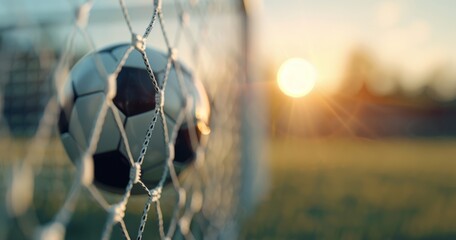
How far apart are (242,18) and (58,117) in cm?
250

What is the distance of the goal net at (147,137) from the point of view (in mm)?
1003

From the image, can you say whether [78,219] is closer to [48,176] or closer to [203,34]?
[203,34]

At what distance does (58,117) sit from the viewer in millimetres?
1487

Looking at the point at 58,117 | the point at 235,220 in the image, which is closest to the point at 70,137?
the point at 58,117

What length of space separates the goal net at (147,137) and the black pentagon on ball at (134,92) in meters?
0.02

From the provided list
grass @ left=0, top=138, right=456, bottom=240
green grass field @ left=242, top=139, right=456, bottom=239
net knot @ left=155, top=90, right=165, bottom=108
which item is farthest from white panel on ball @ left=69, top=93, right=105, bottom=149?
green grass field @ left=242, top=139, right=456, bottom=239

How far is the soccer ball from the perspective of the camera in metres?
1.37

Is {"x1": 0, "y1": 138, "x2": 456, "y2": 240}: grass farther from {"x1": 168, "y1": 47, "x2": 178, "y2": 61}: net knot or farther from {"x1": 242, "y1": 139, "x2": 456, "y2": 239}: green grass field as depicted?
{"x1": 168, "y1": 47, "x2": 178, "y2": 61}: net knot

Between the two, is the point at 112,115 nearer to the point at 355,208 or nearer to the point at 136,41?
the point at 136,41

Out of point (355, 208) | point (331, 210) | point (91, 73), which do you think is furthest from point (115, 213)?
point (355, 208)

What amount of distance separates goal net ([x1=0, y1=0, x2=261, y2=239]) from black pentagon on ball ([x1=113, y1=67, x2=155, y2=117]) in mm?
17

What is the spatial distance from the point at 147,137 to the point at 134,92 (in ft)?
0.61

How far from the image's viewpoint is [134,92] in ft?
4.62

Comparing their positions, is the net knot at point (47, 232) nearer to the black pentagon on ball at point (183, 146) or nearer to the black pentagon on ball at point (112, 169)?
the black pentagon on ball at point (112, 169)
